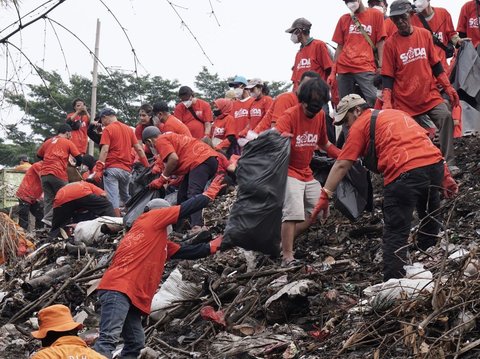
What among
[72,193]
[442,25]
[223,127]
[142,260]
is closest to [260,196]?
[142,260]

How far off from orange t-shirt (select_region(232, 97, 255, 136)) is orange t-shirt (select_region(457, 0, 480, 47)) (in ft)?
10.5

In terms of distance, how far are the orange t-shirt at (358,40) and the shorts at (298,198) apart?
183cm

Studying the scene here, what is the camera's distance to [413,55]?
329 inches

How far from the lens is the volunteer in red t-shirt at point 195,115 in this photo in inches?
525

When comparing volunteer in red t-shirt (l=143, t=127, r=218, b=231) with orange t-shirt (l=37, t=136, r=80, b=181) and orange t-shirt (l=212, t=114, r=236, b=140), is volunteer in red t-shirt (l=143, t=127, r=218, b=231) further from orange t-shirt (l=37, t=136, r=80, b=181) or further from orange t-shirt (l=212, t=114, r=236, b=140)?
orange t-shirt (l=37, t=136, r=80, b=181)

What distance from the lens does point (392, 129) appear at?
650 cm

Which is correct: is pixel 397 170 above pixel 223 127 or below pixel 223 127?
above

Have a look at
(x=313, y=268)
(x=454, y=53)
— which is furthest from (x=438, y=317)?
(x=454, y=53)

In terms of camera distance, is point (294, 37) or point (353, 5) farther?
point (294, 37)

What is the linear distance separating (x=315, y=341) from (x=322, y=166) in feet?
9.25

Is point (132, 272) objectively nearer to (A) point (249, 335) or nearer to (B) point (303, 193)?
(A) point (249, 335)

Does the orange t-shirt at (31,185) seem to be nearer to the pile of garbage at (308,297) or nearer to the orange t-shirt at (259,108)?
the pile of garbage at (308,297)

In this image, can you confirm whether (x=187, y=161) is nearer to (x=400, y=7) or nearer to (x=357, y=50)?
(x=357, y=50)

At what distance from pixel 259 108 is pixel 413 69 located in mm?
3898
